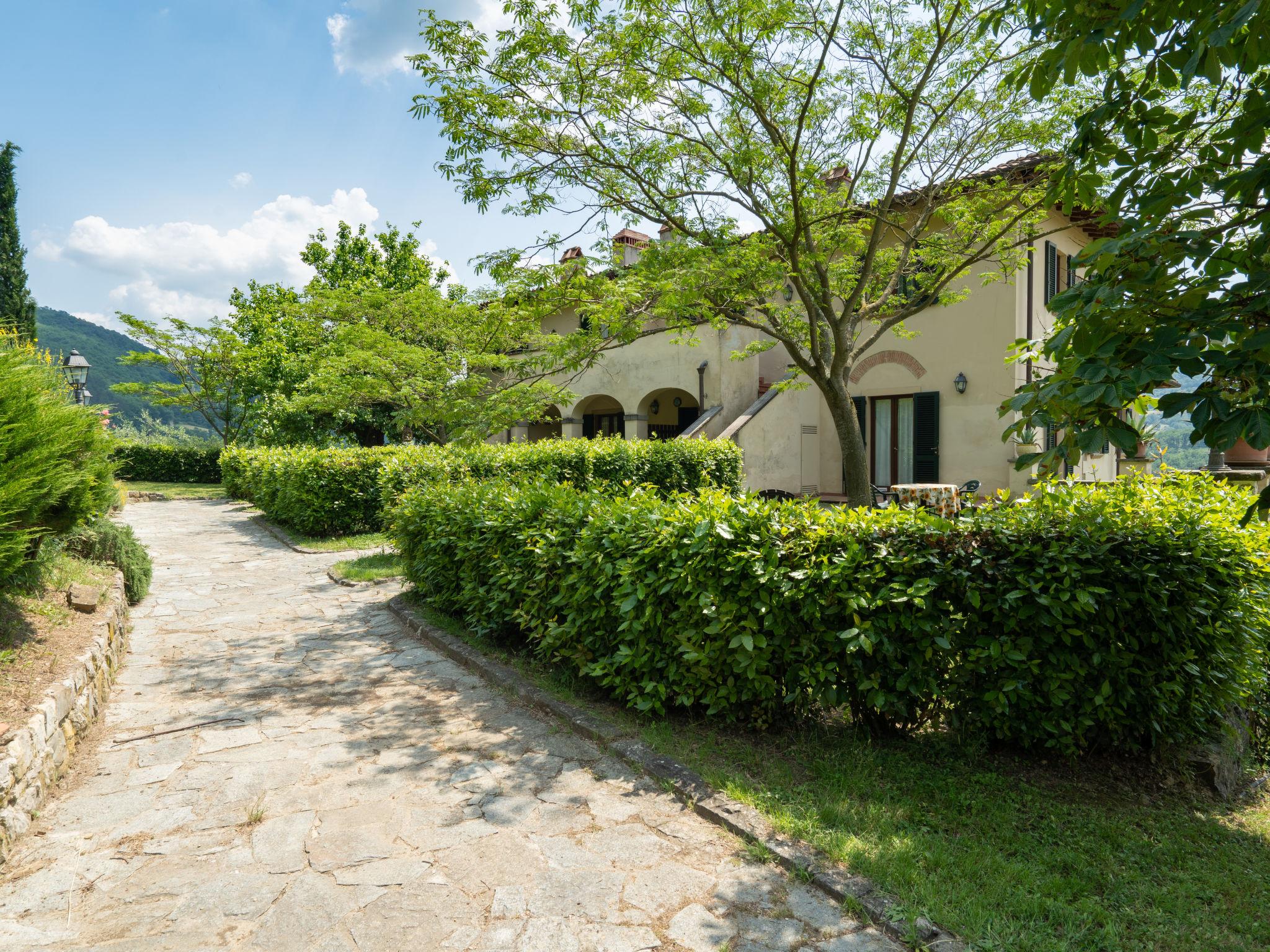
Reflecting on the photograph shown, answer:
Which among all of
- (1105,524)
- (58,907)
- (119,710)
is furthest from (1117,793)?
(119,710)

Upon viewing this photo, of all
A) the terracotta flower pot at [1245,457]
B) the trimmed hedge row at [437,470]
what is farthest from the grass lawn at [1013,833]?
the terracotta flower pot at [1245,457]

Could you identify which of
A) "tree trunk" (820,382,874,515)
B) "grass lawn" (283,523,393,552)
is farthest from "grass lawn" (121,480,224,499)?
"tree trunk" (820,382,874,515)

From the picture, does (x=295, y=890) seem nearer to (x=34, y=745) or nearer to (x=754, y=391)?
(x=34, y=745)

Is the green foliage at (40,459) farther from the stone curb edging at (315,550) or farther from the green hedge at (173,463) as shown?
the green hedge at (173,463)

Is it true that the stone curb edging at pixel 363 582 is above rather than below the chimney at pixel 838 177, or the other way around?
below

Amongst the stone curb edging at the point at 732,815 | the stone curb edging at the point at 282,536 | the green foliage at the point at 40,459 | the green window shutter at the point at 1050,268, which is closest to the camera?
the stone curb edging at the point at 732,815

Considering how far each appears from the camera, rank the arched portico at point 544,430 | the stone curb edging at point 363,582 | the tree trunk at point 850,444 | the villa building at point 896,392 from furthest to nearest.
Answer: the arched portico at point 544,430 → the villa building at point 896,392 → the stone curb edging at point 363,582 → the tree trunk at point 850,444

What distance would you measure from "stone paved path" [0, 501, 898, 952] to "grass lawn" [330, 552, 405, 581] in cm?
367

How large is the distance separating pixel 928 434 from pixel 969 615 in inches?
475

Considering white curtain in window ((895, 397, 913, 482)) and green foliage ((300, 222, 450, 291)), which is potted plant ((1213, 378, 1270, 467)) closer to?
white curtain in window ((895, 397, 913, 482))

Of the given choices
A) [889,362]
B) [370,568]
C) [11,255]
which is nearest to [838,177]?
[889,362]

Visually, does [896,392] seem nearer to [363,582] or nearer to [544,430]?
[363,582]

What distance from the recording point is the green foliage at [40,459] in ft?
13.8

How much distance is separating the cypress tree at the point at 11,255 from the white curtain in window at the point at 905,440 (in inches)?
1238
